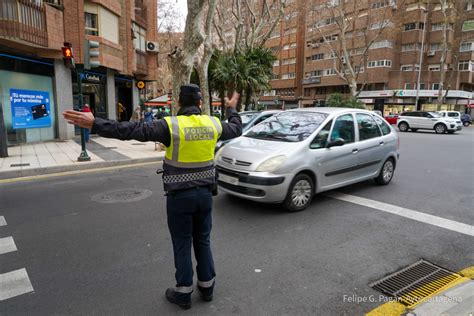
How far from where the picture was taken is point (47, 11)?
12.5 meters

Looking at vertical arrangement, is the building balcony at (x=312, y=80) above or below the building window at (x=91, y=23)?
above

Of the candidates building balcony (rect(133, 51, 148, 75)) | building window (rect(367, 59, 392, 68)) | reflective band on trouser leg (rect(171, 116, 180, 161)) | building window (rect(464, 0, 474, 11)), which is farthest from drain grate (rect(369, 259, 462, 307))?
building window (rect(464, 0, 474, 11))

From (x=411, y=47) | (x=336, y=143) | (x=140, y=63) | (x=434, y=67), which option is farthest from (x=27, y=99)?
(x=434, y=67)

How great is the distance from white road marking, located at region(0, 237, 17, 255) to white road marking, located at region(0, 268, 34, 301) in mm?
633

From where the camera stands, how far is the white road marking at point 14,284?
2965mm

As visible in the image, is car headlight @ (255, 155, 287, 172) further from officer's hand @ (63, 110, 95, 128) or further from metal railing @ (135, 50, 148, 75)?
metal railing @ (135, 50, 148, 75)

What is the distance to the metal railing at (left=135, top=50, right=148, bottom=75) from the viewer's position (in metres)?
19.5

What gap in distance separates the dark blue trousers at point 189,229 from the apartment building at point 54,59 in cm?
839

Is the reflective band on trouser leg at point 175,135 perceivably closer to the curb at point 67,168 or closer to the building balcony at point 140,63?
the curb at point 67,168

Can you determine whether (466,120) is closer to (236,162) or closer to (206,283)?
(236,162)

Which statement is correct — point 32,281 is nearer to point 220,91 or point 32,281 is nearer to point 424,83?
point 220,91

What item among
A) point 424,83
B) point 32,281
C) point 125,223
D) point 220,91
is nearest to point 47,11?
point 220,91

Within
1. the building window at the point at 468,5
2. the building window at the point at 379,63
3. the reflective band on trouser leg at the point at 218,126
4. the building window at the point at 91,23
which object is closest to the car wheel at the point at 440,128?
the building window at the point at 91,23

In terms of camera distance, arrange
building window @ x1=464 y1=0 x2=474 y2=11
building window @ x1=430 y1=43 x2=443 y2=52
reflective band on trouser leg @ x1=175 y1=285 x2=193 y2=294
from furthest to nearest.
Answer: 1. building window @ x1=430 y1=43 x2=443 y2=52
2. building window @ x1=464 y1=0 x2=474 y2=11
3. reflective band on trouser leg @ x1=175 y1=285 x2=193 y2=294
